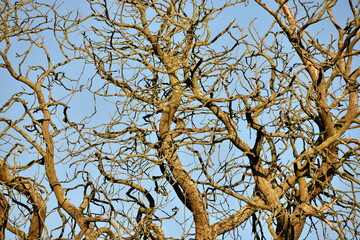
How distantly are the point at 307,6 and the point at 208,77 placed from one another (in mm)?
1690

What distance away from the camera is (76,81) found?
8.38 metres

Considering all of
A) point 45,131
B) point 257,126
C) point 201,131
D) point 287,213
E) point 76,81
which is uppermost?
point 76,81

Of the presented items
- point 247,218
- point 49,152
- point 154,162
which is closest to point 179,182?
point 154,162

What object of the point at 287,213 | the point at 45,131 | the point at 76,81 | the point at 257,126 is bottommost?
the point at 287,213

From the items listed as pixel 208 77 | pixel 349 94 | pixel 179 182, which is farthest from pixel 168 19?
pixel 349 94

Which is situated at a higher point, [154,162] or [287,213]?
[154,162]

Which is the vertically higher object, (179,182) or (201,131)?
(201,131)

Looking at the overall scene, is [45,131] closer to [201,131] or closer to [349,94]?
[201,131]

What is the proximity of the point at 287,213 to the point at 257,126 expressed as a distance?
1.10 m

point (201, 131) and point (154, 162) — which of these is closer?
point (154, 162)

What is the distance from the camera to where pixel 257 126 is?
25.0ft

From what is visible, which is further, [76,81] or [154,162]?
[76,81]

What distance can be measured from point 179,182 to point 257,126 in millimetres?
1230

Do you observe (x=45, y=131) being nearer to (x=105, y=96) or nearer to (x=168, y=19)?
(x=105, y=96)
